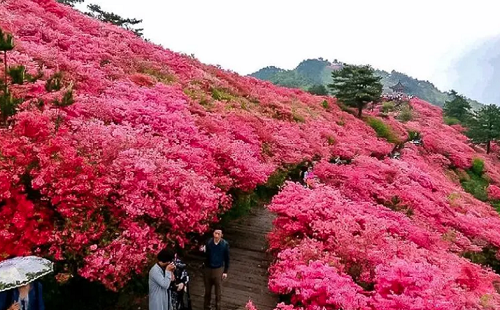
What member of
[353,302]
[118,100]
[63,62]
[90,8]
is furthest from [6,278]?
[90,8]

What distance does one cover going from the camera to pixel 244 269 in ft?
33.0

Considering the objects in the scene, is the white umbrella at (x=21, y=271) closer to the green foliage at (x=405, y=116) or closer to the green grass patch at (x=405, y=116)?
the green grass patch at (x=405, y=116)

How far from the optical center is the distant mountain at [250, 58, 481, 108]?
327 feet

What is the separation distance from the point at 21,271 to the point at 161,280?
179 centimetres

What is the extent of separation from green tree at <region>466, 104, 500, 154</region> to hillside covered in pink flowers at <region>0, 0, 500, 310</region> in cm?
1719

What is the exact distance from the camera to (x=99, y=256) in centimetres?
670

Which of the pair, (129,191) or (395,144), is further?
(395,144)

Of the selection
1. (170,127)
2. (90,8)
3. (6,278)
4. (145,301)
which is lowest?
(145,301)

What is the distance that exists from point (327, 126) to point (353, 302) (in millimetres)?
16473

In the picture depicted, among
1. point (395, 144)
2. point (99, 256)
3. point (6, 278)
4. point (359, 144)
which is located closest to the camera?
point (6, 278)

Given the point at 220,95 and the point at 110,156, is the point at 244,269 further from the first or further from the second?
the point at 220,95

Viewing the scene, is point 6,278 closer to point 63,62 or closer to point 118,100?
point 118,100

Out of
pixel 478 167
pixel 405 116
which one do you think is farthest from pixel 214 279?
pixel 405 116

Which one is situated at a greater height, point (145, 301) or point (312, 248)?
point (312, 248)
